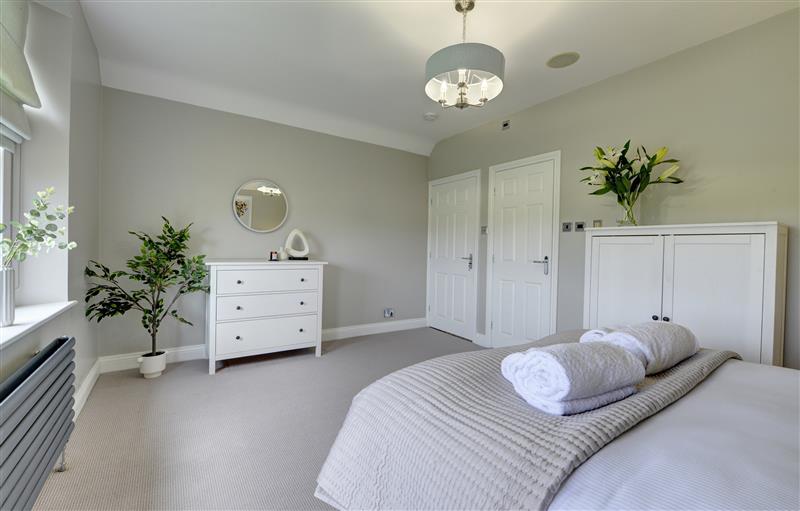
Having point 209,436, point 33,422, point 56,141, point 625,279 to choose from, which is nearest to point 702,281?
point 625,279

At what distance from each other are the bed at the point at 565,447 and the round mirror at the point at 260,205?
2.86m

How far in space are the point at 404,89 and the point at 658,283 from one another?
251 centimetres

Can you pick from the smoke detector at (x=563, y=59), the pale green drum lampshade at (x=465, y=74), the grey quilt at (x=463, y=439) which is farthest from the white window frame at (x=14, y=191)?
the smoke detector at (x=563, y=59)

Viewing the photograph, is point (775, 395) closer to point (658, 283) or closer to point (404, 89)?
point (658, 283)

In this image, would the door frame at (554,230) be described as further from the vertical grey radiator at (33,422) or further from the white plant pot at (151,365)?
the vertical grey radiator at (33,422)

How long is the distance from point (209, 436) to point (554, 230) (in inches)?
121

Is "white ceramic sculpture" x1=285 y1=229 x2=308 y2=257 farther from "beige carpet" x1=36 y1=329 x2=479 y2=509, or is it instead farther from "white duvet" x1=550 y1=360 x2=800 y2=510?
"white duvet" x1=550 y1=360 x2=800 y2=510

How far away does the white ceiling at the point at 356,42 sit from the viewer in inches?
81.7

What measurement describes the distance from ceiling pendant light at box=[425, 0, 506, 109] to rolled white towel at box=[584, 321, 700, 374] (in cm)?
138

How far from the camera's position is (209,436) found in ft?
6.25

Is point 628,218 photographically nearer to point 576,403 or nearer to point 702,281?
point 702,281

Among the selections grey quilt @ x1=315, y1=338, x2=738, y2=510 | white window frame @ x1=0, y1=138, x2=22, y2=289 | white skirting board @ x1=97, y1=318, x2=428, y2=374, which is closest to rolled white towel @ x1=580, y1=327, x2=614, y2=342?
grey quilt @ x1=315, y1=338, x2=738, y2=510

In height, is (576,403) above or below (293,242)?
below

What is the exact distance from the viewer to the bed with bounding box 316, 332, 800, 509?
1.93ft
